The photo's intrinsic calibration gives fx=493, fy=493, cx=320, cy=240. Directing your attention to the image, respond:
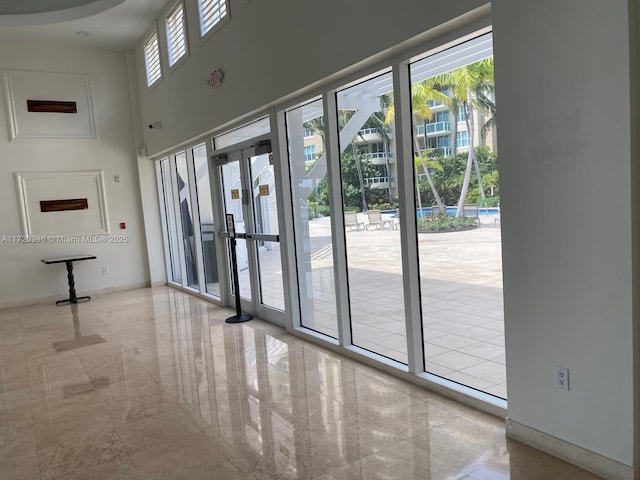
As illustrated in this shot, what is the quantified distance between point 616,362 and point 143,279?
8249 millimetres

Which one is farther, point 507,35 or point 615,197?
point 507,35

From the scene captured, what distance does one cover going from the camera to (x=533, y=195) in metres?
2.50

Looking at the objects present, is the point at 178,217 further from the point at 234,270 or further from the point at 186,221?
the point at 234,270

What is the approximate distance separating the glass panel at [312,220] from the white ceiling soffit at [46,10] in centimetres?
371

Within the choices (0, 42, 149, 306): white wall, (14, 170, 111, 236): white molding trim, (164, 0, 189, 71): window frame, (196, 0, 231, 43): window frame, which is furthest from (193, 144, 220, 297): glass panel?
(14, 170, 111, 236): white molding trim

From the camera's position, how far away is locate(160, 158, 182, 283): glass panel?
28.4 ft

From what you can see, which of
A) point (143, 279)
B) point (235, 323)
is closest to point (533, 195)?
point (235, 323)

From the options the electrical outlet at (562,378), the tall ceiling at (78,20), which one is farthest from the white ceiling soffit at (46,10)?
the electrical outlet at (562,378)

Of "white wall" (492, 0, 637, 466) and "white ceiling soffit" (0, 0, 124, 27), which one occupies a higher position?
"white ceiling soffit" (0, 0, 124, 27)

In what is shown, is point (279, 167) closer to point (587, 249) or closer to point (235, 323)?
point (235, 323)

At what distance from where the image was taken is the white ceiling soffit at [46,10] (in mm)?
6602

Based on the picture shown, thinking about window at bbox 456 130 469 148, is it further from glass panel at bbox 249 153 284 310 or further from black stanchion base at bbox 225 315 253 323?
black stanchion base at bbox 225 315 253 323

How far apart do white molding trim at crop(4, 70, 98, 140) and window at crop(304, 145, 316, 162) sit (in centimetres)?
534

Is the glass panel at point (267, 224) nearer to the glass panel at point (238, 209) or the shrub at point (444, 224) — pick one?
the glass panel at point (238, 209)
